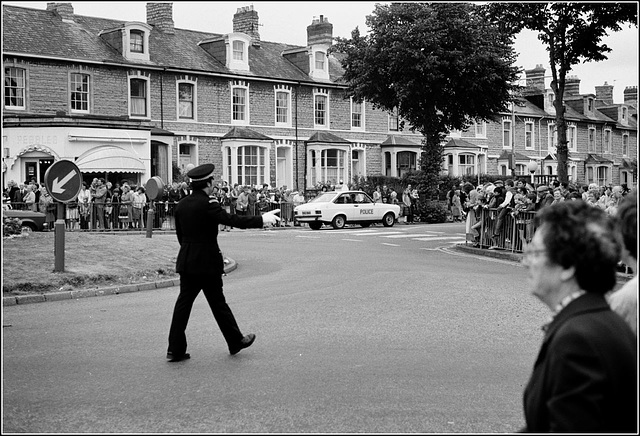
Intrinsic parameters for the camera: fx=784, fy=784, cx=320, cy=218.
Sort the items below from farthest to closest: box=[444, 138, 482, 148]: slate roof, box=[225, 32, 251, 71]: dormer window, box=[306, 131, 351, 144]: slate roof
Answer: box=[444, 138, 482, 148]: slate roof < box=[306, 131, 351, 144]: slate roof < box=[225, 32, 251, 71]: dormer window

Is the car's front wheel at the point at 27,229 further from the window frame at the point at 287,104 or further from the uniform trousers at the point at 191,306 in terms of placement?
the window frame at the point at 287,104

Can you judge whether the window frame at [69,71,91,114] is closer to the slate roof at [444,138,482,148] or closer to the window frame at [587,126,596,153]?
the slate roof at [444,138,482,148]

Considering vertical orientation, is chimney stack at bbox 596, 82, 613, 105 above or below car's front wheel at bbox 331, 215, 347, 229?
above

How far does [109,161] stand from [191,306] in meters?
27.0

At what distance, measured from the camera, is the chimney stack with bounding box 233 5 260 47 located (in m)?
46.8

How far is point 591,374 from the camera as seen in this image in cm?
260

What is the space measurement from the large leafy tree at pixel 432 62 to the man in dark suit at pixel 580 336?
31.2 metres

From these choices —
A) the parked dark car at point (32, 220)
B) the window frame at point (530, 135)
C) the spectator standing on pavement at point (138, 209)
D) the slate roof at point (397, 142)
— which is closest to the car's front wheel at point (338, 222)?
the spectator standing on pavement at point (138, 209)

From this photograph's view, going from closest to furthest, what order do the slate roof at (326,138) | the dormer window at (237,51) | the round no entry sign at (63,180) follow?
the round no entry sign at (63,180)
the dormer window at (237,51)
the slate roof at (326,138)

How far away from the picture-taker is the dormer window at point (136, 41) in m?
39.0

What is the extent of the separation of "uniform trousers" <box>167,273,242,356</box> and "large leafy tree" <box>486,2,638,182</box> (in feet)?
58.1

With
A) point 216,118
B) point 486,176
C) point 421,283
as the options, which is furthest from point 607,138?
point 421,283

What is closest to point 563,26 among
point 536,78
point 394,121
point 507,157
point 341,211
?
point 341,211

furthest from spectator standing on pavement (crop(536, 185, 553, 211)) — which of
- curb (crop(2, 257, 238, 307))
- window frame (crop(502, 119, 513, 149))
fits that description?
window frame (crop(502, 119, 513, 149))
